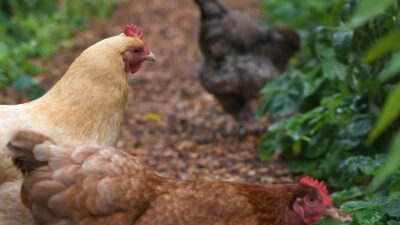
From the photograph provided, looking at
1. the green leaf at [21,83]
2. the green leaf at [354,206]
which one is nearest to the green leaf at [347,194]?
the green leaf at [354,206]

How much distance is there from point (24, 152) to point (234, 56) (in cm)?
417

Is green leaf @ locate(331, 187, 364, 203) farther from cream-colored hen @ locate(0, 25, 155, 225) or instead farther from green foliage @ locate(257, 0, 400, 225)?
cream-colored hen @ locate(0, 25, 155, 225)

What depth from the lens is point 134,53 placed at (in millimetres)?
4012

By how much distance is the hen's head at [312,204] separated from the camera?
3.27m

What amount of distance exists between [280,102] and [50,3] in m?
6.63

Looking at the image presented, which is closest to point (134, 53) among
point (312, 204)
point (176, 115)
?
point (312, 204)

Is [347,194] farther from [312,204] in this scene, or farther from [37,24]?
[37,24]

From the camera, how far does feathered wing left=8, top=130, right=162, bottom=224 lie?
2920 mm

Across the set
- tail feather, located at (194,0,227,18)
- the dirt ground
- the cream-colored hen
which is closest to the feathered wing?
the cream-colored hen

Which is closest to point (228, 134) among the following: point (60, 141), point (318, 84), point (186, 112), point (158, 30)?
point (186, 112)

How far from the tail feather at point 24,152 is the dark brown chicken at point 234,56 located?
400 centimetres

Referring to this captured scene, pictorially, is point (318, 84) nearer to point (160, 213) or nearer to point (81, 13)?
point (160, 213)

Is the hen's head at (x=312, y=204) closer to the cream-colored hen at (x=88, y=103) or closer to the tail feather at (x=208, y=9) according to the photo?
the cream-colored hen at (x=88, y=103)

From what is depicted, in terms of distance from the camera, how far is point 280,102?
18.8ft
